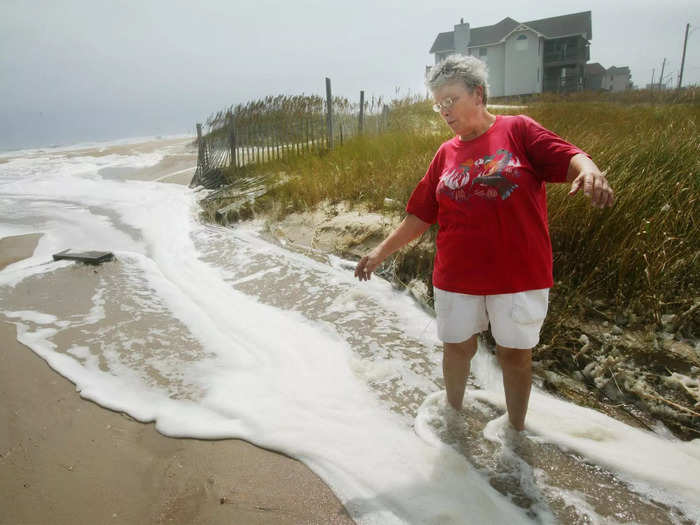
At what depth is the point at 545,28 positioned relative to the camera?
3388 centimetres

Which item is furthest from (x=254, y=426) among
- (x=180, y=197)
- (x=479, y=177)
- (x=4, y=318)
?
(x=180, y=197)

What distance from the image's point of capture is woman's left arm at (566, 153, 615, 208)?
4.98ft

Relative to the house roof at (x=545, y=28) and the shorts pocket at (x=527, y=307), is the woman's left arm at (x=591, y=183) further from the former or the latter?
the house roof at (x=545, y=28)

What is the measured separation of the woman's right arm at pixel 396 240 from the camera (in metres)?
2.20

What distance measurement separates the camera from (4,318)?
385 cm

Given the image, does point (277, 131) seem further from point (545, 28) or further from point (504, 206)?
point (545, 28)

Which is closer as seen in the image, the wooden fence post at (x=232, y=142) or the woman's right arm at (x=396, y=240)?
the woman's right arm at (x=396, y=240)

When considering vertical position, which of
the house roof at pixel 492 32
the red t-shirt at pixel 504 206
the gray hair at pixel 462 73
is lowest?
the red t-shirt at pixel 504 206

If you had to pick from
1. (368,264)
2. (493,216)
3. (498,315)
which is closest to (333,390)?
(368,264)

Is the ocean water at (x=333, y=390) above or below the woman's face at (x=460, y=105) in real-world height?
below

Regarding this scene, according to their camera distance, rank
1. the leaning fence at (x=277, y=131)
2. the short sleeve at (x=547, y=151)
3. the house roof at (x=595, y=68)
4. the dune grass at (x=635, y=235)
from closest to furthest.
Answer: the short sleeve at (x=547, y=151) → the dune grass at (x=635, y=235) → the leaning fence at (x=277, y=131) → the house roof at (x=595, y=68)

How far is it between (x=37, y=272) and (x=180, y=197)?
5.73 meters

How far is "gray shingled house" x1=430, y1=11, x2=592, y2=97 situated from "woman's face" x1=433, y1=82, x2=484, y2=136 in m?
33.4

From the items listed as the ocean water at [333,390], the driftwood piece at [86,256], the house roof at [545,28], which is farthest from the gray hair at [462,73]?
the house roof at [545,28]
